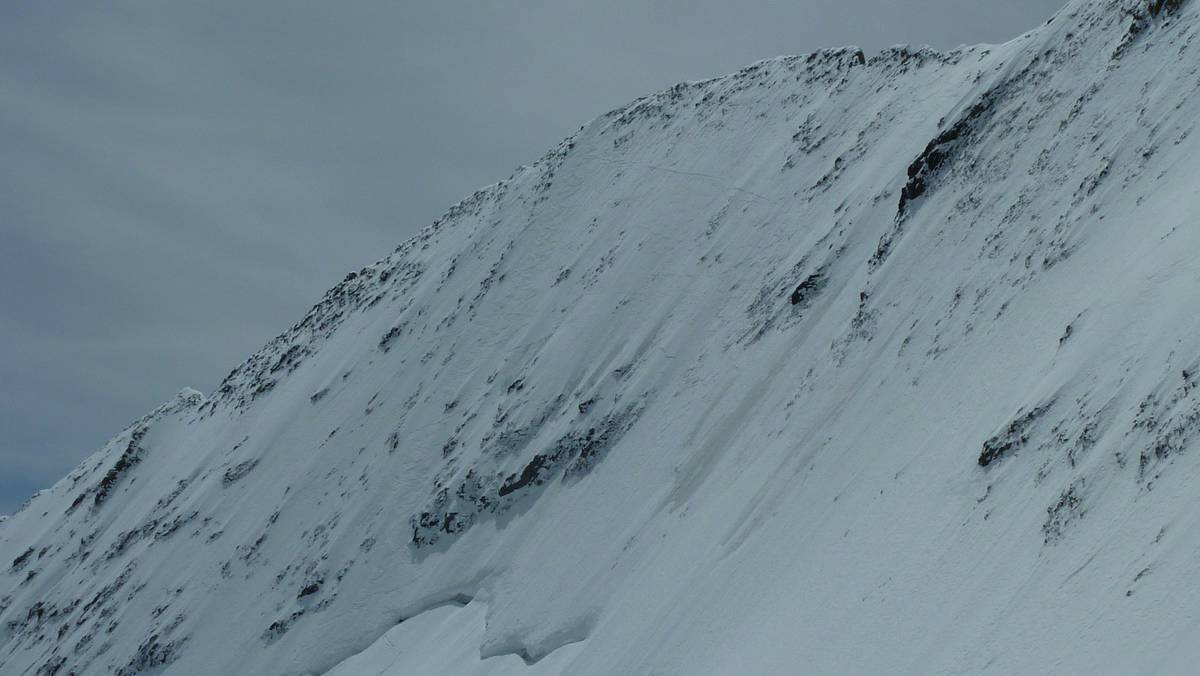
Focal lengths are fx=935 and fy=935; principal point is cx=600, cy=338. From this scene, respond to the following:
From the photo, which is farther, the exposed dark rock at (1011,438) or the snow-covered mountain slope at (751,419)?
the exposed dark rock at (1011,438)

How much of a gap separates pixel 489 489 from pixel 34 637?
93.3ft

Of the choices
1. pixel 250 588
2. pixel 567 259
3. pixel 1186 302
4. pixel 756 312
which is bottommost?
pixel 1186 302

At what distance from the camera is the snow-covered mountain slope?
1250 cm

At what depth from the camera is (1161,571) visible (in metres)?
9.30

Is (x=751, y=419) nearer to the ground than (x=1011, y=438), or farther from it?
farther from it

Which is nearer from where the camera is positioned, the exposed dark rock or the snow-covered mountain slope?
the snow-covered mountain slope

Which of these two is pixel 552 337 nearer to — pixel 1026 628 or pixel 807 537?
pixel 807 537

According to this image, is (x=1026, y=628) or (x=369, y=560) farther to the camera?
(x=369, y=560)

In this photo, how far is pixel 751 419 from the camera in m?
23.8

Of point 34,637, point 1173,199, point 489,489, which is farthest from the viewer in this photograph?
point 34,637

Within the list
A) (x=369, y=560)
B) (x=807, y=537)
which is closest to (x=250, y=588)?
(x=369, y=560)

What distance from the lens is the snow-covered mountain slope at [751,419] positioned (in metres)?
12.5

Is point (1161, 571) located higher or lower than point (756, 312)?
lower

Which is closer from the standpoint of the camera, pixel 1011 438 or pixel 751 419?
pixel 1011 438
